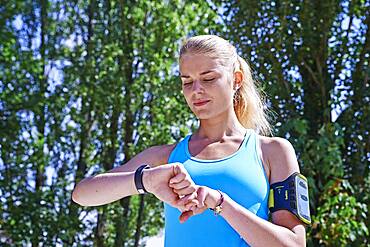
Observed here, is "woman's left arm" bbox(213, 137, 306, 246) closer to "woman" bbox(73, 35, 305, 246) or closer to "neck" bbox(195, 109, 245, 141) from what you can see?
"woman" bbox(73, 35, 305, 246)

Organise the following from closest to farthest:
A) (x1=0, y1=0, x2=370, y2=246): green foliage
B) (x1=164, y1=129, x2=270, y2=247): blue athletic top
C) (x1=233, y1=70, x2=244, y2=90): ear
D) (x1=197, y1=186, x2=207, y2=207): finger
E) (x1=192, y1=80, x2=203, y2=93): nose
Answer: (x1=197, y1=186, x2=207, y2=207): finger < (x1=164, y1=129, x2=270, y2=247): blue athletic top < (x1=192, y1=80, x2=203, y2=93): nose < (x1=233, y1=70, x2=244, y2=90): ear < (x1=0, y1=0, x2=370, y2=246): green foliage

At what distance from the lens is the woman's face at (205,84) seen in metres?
2.03

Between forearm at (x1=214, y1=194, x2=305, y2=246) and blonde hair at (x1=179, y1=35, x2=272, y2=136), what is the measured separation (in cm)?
47

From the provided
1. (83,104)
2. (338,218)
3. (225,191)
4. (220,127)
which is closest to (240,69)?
(220,127)

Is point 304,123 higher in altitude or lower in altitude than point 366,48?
lower

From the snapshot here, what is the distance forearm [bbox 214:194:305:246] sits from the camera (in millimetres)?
1802

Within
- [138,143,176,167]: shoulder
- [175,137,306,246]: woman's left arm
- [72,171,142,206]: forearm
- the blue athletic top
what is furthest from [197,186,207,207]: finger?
[138,143,176,167]: shoulder

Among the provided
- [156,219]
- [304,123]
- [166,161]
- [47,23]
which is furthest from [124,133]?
[166,161]

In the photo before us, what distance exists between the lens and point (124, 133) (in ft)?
32.5

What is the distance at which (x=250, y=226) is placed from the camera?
5.93ft

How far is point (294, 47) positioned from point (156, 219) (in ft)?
12.2

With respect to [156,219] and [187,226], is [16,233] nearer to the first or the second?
[156,219]

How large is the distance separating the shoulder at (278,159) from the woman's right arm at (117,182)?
0.31m

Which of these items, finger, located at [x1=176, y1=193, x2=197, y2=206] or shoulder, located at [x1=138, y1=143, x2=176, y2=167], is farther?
shoulder, located at [x1=138, y1=143, x2=176, y2=167]
